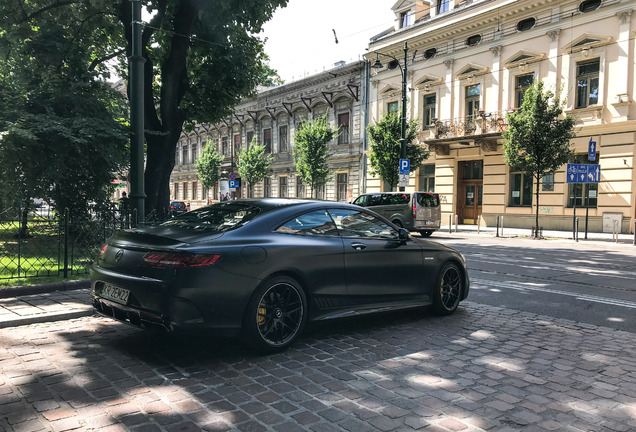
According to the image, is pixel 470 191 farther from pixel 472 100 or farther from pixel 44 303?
pixel 44 303

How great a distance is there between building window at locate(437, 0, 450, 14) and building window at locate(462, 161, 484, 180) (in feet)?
30.9

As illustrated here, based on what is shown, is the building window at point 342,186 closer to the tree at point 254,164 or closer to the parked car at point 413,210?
the tree at point 254,164

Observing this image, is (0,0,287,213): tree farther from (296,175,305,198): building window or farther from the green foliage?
the green foliage

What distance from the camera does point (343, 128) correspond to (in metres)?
35.0

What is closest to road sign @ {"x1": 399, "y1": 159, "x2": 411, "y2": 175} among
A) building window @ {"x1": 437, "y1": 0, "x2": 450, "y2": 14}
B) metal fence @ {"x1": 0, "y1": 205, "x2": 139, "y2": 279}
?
building window @ {"x1": 437, "y1": 0, "x2": 450, "y2": 14}

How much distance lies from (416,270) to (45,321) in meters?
4.38

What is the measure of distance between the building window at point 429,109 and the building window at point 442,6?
16.5 feet

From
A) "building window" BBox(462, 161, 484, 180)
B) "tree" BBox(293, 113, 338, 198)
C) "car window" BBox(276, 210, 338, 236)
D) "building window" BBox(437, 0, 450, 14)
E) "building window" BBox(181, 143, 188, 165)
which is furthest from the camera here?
"building window" BBox(181, 143, 188, 165)

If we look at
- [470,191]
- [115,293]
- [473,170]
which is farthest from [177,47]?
[470,191]

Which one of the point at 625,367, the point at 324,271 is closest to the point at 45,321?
the point at 324,271

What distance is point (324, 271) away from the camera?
4.83 meters

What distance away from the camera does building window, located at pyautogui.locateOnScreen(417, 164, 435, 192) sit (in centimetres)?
2953

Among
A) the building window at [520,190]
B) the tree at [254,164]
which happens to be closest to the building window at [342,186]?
the tree at [254,164]

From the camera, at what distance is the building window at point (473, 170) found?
27.2 meters
